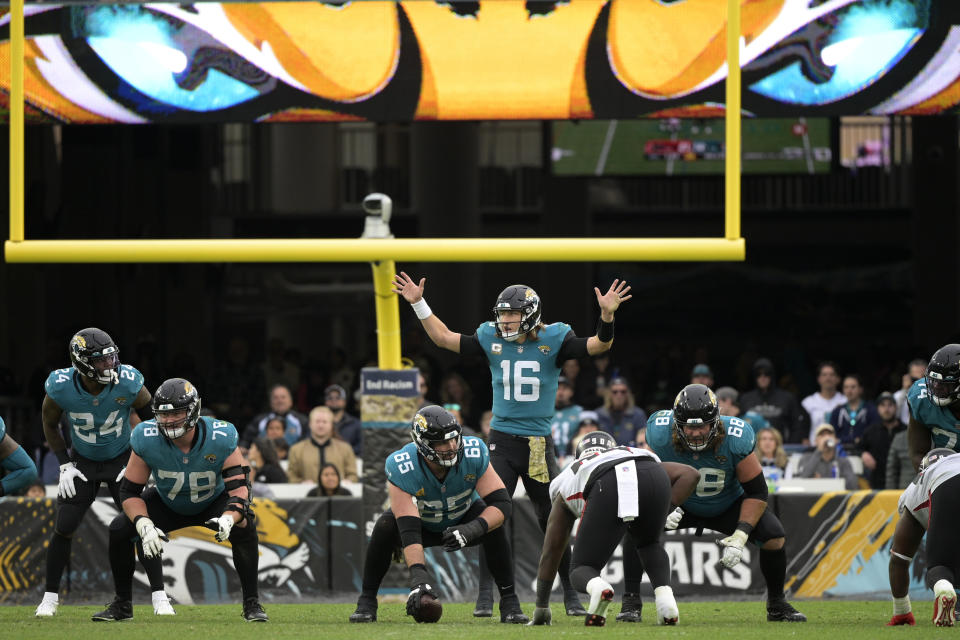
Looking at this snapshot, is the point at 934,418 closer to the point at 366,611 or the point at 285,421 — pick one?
the point at 366,611

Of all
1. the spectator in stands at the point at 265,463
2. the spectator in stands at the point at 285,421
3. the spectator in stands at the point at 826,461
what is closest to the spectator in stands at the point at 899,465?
the spectator in stands at the point at 826,461

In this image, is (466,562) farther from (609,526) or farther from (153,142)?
(153,142)

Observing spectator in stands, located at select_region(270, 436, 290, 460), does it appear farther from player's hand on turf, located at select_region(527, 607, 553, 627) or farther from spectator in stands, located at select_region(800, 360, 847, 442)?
player's hand on turf, located at select_region(527, 607, 553, 627)

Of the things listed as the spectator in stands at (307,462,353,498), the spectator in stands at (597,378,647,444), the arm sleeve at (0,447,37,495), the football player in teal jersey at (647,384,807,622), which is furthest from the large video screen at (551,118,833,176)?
the arm sleeve at (0,447,37,495)

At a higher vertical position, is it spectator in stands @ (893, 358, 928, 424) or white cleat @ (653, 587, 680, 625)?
spectator in stands @ (893, 358, 928, 424)

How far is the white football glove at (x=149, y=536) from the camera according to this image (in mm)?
8086

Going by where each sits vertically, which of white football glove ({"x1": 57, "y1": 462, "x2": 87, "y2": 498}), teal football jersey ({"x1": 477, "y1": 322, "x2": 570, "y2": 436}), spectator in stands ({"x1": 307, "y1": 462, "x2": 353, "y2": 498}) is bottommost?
spectator in stands ({"x1": 307, "y1": 462, "x2": 353, "y2": 498})

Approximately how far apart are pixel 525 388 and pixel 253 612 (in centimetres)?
204

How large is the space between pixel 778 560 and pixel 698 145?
1014 centimetres

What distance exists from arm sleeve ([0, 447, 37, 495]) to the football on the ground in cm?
276

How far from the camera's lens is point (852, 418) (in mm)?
13648

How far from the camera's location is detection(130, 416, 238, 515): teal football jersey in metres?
8.38

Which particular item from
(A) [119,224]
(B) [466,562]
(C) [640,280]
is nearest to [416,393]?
(B) [466,562]

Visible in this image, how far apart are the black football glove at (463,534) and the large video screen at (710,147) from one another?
422 inches
